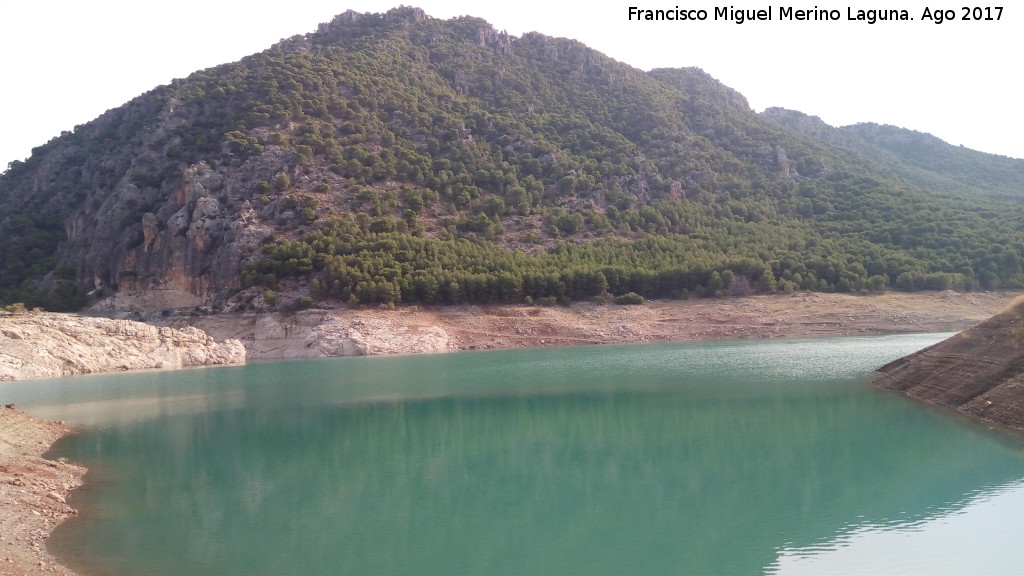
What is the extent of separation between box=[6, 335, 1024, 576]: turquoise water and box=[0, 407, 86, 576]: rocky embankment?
0.53m

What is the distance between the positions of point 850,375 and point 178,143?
3352 inches

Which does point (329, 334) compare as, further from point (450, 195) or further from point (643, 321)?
point (450, 195)

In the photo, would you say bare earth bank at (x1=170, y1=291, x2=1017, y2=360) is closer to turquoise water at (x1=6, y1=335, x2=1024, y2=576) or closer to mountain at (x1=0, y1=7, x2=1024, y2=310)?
mountain at (x1=0, y1=7, x2=1024, y2=310)

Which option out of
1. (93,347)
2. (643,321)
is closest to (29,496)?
(93,347)

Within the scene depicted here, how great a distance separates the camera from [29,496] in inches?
653

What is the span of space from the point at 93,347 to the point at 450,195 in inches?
1916

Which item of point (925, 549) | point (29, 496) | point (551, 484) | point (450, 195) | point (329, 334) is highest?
point (450, 195)

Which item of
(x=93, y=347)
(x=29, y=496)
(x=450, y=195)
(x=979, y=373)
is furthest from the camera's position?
(x=450, y=195)

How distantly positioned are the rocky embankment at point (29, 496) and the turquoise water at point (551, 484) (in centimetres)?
53

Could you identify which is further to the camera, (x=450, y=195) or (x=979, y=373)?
(x=450, y=195)

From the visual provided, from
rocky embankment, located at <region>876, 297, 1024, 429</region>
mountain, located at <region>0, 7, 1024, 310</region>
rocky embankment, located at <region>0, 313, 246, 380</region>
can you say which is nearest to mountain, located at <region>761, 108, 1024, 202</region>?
mountain, located at <region>0, 7, 1024, 310</region>

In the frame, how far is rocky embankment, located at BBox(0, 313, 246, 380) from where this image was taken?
163ft

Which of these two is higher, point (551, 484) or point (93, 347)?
point (551, 484)

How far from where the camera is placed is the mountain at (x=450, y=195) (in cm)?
7606
